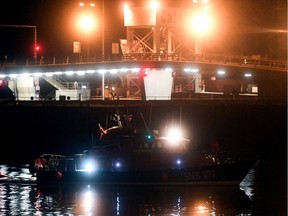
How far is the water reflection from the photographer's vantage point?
41.2 m

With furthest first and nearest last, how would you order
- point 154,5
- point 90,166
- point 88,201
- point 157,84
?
point 154,5
point 157,84
point 90,166
point 88,201

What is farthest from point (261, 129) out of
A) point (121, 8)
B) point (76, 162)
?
point (121, 8)

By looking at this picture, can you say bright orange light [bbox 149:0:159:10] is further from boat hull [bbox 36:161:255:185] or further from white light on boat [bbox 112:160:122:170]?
white light on boat [bbox 112:160:122:170]

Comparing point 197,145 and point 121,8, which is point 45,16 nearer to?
point 121,8

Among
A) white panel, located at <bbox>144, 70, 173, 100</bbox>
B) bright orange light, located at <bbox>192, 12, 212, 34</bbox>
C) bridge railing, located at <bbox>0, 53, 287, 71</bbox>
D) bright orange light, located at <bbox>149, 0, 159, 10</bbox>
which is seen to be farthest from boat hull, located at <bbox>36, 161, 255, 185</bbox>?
bright orange light, located at <bbox>192, 12, 212, 34</bbox>

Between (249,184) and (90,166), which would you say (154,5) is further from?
(90,166)

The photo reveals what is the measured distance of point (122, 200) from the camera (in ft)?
144

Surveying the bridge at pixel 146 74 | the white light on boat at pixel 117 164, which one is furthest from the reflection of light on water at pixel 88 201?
the bridge at pixel 146 74

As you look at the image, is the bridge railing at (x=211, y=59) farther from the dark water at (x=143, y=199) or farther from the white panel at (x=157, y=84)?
the dark water at (x=143, y=199)

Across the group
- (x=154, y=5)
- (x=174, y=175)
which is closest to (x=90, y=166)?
(x=174, y=175)

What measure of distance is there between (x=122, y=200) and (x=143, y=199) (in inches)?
44.9

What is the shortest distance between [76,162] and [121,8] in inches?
1899

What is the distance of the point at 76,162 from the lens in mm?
47312

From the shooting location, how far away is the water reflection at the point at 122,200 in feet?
135
